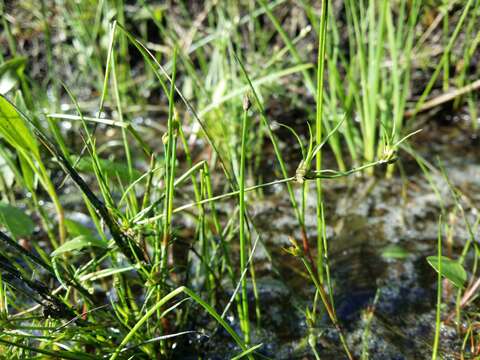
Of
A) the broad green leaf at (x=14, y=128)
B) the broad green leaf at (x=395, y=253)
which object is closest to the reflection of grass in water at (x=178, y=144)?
the broad green leaf at (x=14, y=128)

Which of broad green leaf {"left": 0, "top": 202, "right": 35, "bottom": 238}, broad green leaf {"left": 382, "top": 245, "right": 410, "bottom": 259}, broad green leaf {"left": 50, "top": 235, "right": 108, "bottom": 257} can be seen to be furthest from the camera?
Answer: broad green leaf {"left": 382, "top": 245, "right": 410, "bottom": 259}

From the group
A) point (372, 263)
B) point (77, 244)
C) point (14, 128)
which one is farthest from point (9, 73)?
point (372, 263)

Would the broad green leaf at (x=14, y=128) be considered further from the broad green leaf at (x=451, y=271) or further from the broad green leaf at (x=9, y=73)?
the broad green leaf at (x=451, y=271)

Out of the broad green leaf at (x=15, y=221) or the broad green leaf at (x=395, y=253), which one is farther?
the broad green leaf at (x=395, y=253)

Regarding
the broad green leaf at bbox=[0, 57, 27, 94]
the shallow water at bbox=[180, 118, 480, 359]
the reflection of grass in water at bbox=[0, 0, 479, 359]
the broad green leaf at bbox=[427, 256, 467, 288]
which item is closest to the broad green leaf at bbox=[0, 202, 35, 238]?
the reflection of grass in water at bbox=[0, 0, 479, 359]

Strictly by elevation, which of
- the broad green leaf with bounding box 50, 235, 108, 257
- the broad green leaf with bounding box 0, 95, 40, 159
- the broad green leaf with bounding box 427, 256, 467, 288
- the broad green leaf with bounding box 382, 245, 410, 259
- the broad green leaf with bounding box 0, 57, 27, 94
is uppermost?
the broad green leaf with bounding box 0, 57, 27, 94

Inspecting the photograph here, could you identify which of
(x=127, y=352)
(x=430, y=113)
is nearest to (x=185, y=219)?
(x=127, y=352)

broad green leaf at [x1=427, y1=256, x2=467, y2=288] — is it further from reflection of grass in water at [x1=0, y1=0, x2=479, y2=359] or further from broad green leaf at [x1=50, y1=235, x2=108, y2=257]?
broad green leaf at [x1=50, y1=235, x2=108, y2=257]

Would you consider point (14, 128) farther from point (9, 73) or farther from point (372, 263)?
point (372, 263)
